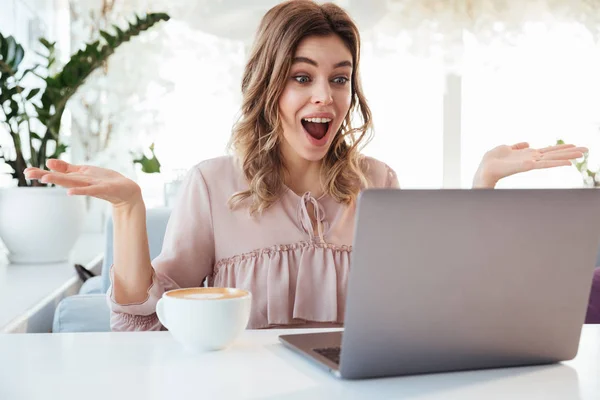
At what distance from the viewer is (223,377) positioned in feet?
2.73

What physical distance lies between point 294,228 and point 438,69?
3.89 m

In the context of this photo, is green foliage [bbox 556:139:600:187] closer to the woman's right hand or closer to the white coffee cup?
the woman's right hand

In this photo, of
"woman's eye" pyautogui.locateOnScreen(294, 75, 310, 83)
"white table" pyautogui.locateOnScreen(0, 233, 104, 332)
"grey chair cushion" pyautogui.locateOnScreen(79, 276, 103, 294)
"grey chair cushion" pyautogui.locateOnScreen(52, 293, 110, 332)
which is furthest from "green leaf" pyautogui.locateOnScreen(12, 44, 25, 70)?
"woman's eye" pyautogui.locateOnScreen(294, 75, 310, 83)

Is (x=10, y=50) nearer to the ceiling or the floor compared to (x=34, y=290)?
nearer to the ceiling

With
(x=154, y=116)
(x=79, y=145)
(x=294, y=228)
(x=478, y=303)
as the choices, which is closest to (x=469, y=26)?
(x=154, y=116)

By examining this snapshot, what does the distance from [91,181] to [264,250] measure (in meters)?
0.51

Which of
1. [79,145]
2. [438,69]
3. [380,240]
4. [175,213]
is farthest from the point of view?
[438,69]

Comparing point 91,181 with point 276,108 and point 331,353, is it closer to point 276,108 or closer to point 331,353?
point 331,353

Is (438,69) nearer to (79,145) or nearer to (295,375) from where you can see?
(79,145)

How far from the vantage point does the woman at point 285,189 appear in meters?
1.55

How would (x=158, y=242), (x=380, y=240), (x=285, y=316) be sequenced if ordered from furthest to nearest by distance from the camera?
(x=158, y=242) → (x=285, y=316) → (x=380, y=240)

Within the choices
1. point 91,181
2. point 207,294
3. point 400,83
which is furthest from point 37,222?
point 400,83

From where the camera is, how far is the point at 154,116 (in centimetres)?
476

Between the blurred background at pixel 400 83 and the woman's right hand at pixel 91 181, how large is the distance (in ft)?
11.4
